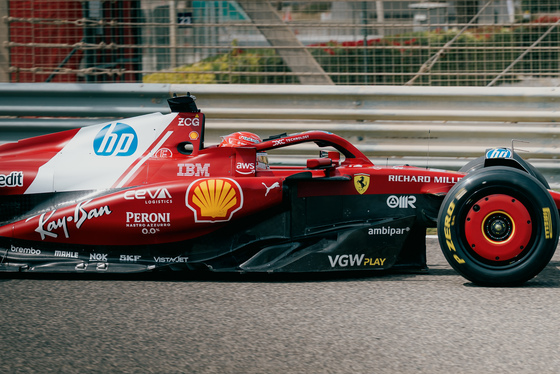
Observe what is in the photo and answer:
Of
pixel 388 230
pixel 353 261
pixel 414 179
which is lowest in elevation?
pixel 353 261

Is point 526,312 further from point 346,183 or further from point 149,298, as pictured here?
point 149,298

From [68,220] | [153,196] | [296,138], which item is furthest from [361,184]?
[68,220]

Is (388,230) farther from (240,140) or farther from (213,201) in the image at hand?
(240,140)

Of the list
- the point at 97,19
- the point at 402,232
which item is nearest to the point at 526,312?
the point at 402,232

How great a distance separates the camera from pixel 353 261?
4586 millimetres

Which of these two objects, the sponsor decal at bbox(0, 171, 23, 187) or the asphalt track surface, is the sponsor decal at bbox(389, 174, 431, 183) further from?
the sponsor decal at bbox(0, 171, 23, 187)

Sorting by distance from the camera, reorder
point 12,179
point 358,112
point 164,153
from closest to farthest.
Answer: point 12,179, point 164,153, point 358,112

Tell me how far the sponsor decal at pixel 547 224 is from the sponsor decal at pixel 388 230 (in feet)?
2.71

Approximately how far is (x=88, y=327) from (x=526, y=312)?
2.25 meters

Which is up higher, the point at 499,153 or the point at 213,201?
the point at 499,153

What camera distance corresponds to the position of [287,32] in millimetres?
7812

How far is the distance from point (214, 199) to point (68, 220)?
3.13 feet

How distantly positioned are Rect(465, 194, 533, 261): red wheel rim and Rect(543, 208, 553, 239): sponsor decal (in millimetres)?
87

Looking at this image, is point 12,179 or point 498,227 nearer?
point 498,227
